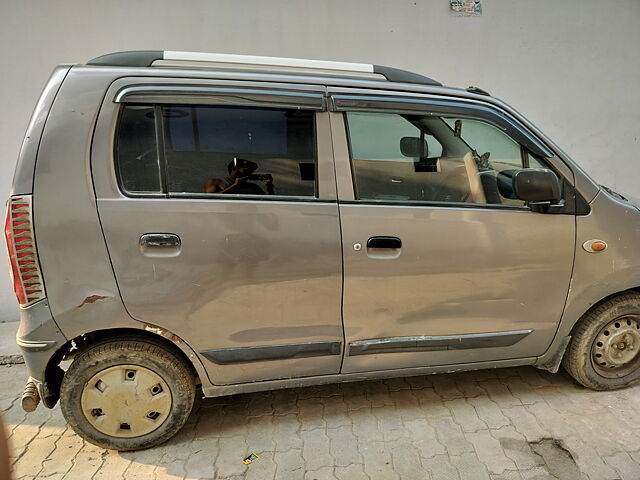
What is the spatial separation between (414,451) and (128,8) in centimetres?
410

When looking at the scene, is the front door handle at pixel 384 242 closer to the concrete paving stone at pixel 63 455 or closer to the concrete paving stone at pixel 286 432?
the concrete paving stone at pixel 286 432

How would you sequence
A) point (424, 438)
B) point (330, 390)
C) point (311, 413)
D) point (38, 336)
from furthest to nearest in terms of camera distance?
point (330, 390), point (311, 413), point (424, 438), point (38, 336)

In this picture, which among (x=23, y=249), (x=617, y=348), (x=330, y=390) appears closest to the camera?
(x=23, y=249)

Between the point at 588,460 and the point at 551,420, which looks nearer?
the point at 588,460

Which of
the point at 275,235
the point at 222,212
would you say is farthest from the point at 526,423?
the point at 222,212

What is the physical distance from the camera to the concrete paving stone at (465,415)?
86.9 inches

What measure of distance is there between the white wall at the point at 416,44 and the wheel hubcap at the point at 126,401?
98.3 inches

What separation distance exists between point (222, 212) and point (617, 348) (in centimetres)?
277

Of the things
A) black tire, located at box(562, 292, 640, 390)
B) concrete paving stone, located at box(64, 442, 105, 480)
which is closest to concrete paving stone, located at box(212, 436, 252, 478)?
concrete paving stone, located at box(64, 442, 105, 480)

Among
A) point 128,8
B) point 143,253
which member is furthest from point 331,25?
point 143,253

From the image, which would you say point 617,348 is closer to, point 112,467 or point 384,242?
point 384,242

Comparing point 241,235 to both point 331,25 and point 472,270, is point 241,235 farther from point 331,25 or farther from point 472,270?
point 331,25

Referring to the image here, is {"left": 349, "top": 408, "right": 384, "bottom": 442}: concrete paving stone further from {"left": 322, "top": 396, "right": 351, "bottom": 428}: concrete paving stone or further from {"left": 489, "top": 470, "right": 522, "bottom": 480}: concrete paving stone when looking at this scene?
{"left": 489, "top": 470, "right": 522, "bottom": 480}: concrete paving stone

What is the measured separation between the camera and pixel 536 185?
1.97 meters
